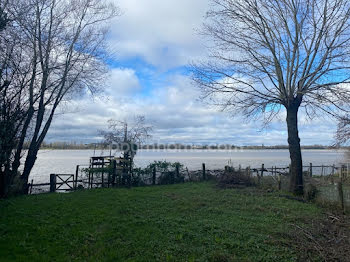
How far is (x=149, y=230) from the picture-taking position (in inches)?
252

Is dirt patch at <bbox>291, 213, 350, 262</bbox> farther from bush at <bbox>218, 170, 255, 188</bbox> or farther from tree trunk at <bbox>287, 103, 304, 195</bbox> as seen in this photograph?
bush at <bbox>218, 170, 255, 188</bbox>

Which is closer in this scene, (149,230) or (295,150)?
(149,230)

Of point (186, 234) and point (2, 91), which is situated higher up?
point (2, 91)

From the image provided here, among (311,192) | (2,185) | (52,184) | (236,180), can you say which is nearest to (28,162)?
(52,184)

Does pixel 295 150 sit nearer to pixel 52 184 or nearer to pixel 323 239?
pixel 323 239

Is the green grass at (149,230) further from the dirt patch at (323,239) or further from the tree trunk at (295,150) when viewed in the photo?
the tree trunk at (295,150)

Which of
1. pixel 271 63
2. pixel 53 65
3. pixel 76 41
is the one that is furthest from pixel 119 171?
Answer: pixel 271 63

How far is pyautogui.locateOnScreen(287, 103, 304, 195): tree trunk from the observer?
12.2m

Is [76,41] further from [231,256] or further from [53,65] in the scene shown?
[231,256]

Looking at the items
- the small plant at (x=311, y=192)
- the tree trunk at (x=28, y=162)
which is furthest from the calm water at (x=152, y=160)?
the small plant at (x=311, y=192)

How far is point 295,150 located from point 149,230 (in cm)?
900

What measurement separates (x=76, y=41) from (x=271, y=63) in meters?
11.5

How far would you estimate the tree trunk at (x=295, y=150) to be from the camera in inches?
480

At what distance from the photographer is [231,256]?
4.91m
